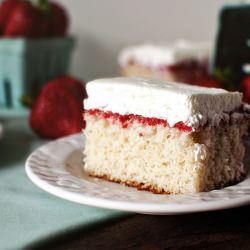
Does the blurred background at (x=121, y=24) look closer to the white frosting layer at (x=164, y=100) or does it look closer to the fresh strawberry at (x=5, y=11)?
the fresh strawberry at (x=5, y=11)

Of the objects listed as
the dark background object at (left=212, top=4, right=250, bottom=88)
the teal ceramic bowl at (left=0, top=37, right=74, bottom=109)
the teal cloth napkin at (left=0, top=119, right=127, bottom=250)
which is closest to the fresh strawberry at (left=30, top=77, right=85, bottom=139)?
the teal cloth napkin at (left=0, top=119, right=127, bottom=250)

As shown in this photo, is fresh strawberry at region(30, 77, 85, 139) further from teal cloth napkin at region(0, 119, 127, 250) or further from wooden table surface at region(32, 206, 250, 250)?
wooden table surface at region(32, 206, 250, 250)

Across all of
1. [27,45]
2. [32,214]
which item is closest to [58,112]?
[27,45]

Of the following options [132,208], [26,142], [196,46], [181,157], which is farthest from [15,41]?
[132,208]

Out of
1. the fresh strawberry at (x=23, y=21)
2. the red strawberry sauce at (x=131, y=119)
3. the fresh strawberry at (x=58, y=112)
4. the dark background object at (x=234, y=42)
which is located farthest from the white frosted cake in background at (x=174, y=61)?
the red strawberry sauce at (x=131, y=119)

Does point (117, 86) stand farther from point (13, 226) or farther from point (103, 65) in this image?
point (103, 65)

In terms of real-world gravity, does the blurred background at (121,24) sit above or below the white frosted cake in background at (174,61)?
above

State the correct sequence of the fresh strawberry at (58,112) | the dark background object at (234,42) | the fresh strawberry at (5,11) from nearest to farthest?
the fresh strawberry at (58,112) < the dark background object at (234,42) < the fresh strawberry at (5,11)

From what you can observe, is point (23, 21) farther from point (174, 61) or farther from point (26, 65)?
point (174, 61)
